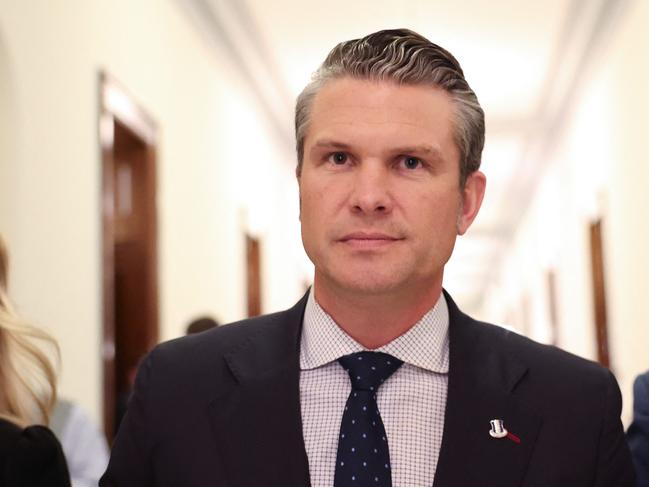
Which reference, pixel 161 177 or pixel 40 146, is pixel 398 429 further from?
pixel 161 177

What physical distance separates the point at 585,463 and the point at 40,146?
398 cm

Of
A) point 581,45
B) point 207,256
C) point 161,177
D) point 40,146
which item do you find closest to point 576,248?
point 581,45

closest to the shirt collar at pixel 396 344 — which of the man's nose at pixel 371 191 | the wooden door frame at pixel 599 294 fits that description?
the man's nose at pixel 371 191

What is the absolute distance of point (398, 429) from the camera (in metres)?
2.01

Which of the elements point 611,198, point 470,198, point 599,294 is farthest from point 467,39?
point 470,198

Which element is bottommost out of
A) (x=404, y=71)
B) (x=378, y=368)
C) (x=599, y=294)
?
(x=599, y=294)

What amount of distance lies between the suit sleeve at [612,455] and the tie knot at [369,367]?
15.2 inches

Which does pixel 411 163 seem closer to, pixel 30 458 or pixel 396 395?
pixel 396 395

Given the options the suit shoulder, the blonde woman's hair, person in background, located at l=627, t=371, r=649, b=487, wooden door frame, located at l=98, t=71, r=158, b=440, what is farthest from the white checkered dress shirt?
wooden door frame, located at l=98, t=71, r=158, b=440

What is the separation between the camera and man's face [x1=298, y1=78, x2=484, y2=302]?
201 cm

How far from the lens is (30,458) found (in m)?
2.01

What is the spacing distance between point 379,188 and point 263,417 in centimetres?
46

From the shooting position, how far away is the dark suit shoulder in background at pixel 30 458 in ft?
6.50

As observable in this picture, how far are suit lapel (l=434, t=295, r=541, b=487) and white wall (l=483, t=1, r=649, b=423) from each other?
6.19m
